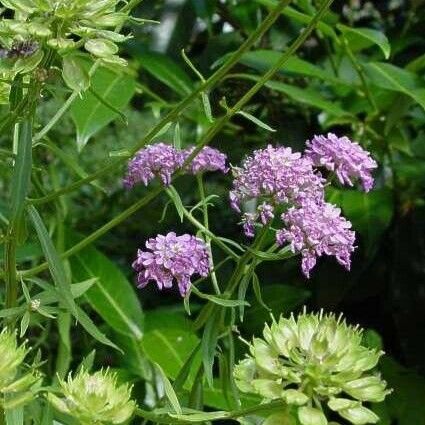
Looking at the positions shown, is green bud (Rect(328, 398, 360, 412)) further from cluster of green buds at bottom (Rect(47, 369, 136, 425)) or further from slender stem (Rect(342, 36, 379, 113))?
slender stem (Rect(342, 36, 379, 113))

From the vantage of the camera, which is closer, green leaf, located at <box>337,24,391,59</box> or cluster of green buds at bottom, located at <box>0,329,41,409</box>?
cluster of green buds at bottom, located at <box>0,329,41,409</box>

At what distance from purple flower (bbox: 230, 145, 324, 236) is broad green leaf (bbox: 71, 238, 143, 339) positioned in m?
0.45

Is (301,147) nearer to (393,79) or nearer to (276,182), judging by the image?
(393,79)

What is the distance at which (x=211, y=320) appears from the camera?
65 cm

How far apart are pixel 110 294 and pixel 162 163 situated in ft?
1.43

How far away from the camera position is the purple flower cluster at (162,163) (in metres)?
0.67

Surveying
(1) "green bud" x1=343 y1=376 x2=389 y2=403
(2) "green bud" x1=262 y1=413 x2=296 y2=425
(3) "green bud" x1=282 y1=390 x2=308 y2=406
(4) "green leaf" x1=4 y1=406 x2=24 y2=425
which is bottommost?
(4) "green leaf" x1=4 y1=406 x2=24 y2=425

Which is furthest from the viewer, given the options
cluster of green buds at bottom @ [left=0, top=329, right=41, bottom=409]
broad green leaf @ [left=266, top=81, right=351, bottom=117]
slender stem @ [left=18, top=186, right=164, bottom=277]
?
broad green leaf @ [left=266, top=81, right=351, bottom=117]

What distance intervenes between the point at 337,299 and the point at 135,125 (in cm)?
94

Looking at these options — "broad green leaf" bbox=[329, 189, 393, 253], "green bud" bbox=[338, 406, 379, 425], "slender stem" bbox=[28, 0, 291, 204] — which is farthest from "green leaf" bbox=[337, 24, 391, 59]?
"green bud" bbox=[338, 406, 379, 425]

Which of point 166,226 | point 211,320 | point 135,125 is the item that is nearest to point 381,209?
point 166,226

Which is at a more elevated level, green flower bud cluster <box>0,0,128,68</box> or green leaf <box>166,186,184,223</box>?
green flower bud cluster <box>0,0,128,68</box>

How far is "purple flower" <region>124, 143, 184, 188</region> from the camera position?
674mm

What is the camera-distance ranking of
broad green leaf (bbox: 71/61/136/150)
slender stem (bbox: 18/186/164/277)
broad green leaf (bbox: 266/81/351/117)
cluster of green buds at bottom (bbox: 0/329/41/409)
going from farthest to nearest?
broad green leaf (bbox: 266/81/351/117) → broad green leaf (bbox: 71/61/136/150) → slender stem (bbox: 18/186/164/277) → cluster of green buds at bottom (bbox: 0/329/41/409)
